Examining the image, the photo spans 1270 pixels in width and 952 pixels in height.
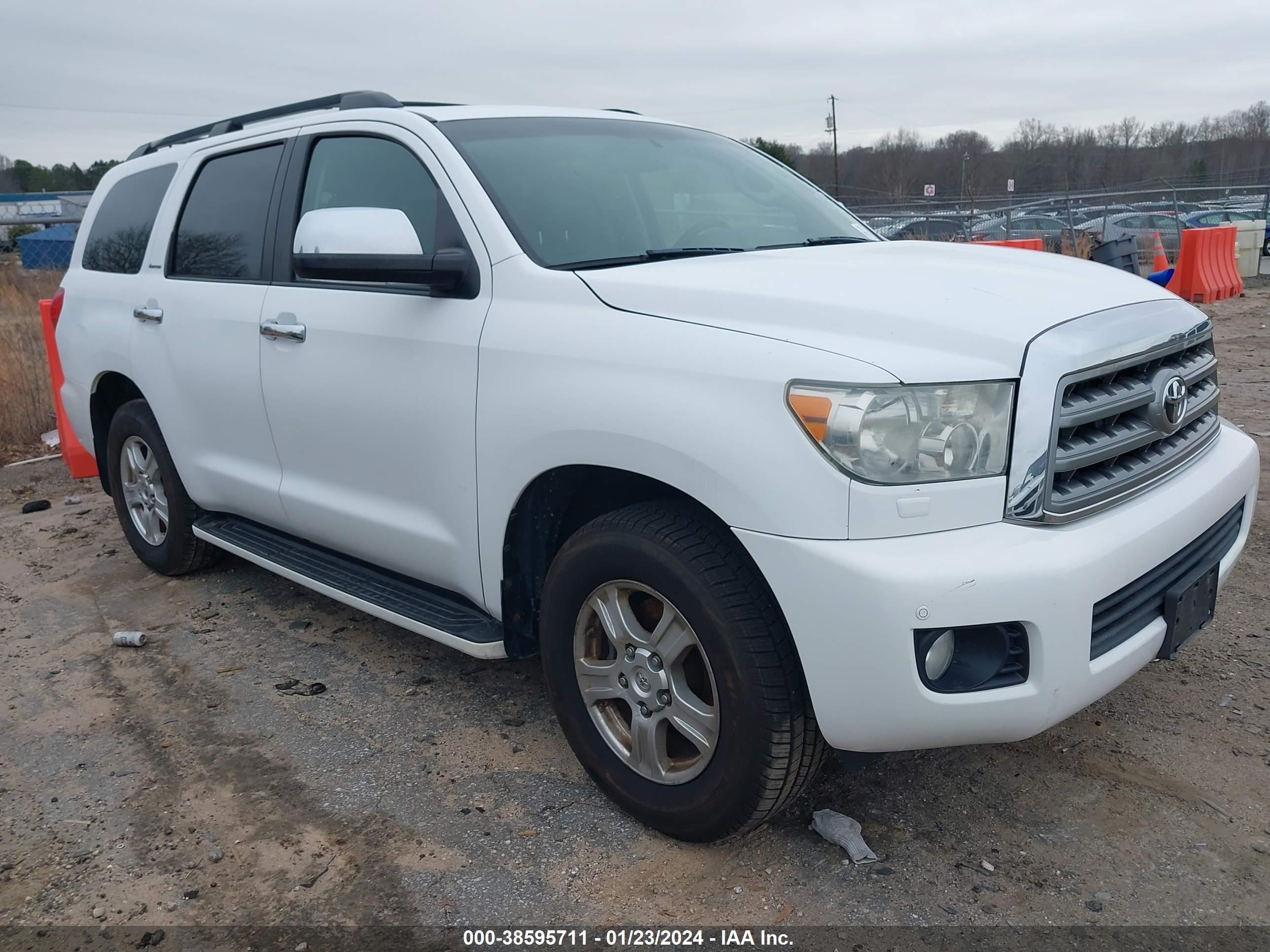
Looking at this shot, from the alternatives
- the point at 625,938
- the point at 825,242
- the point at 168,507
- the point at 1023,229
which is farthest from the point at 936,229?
the point at 625,938

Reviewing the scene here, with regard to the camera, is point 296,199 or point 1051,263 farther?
point 296,199

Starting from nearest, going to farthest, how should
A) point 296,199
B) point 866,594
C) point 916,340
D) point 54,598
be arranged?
point 866,594 → point 916,340 → point 296,199 → point 54,598

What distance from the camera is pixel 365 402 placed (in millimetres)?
3232

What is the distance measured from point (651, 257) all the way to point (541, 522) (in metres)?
0.84

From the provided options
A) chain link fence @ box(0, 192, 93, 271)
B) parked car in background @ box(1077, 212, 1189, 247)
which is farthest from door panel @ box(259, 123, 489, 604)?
chain link fence @ box(0, 192, 93, 271)

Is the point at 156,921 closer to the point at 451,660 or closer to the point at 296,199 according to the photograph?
the point at 451,660

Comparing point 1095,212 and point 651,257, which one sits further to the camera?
point 1095,212

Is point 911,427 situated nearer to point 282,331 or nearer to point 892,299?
point 892,299

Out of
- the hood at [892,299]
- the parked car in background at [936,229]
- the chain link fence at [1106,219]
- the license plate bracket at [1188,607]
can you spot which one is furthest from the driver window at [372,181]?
the parked car in background at [936,229]

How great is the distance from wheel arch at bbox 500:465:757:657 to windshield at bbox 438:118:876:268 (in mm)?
619

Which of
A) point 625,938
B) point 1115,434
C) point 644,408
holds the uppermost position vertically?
point 644,408

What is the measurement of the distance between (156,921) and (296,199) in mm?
2389

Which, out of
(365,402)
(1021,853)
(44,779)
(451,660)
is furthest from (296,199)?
(1021,853)

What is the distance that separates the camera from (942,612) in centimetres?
210
